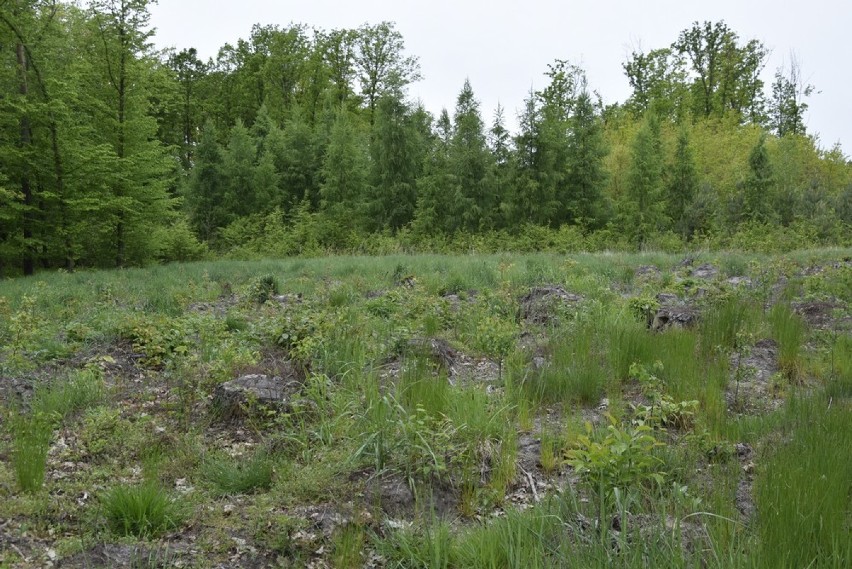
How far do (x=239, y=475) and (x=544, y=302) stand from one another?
4823mm

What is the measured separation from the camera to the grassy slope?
2785mm

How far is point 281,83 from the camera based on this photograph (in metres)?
42.3

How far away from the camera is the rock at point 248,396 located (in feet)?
15.1

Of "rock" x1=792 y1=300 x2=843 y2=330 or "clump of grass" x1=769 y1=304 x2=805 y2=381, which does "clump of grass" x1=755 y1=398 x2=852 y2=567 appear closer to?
"clump of grass" x1=769 y1=304 x2=805 y2=381

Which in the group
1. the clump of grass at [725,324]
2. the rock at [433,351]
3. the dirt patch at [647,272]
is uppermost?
the dirt patch at [647,272]

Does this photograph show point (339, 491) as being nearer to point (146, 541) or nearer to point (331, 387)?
point (146, 541)

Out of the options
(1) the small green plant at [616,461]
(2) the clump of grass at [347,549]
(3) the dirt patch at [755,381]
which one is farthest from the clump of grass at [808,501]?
(2) the clump of grass at [347,549]

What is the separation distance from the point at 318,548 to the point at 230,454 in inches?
50.9

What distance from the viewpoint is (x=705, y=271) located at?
388 inches

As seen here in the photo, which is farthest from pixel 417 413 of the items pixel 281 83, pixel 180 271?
pixel 281 83

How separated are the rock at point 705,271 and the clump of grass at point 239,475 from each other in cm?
778

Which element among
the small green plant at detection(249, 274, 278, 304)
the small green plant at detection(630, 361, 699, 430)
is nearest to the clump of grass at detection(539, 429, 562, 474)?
the small green plant at detection(630, 361, 699, 430)

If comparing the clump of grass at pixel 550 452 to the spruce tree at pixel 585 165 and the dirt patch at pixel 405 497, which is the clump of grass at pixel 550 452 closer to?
the dirt patch at pixel 405 497

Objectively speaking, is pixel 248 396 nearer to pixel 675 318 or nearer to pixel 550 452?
pixel 550 452
